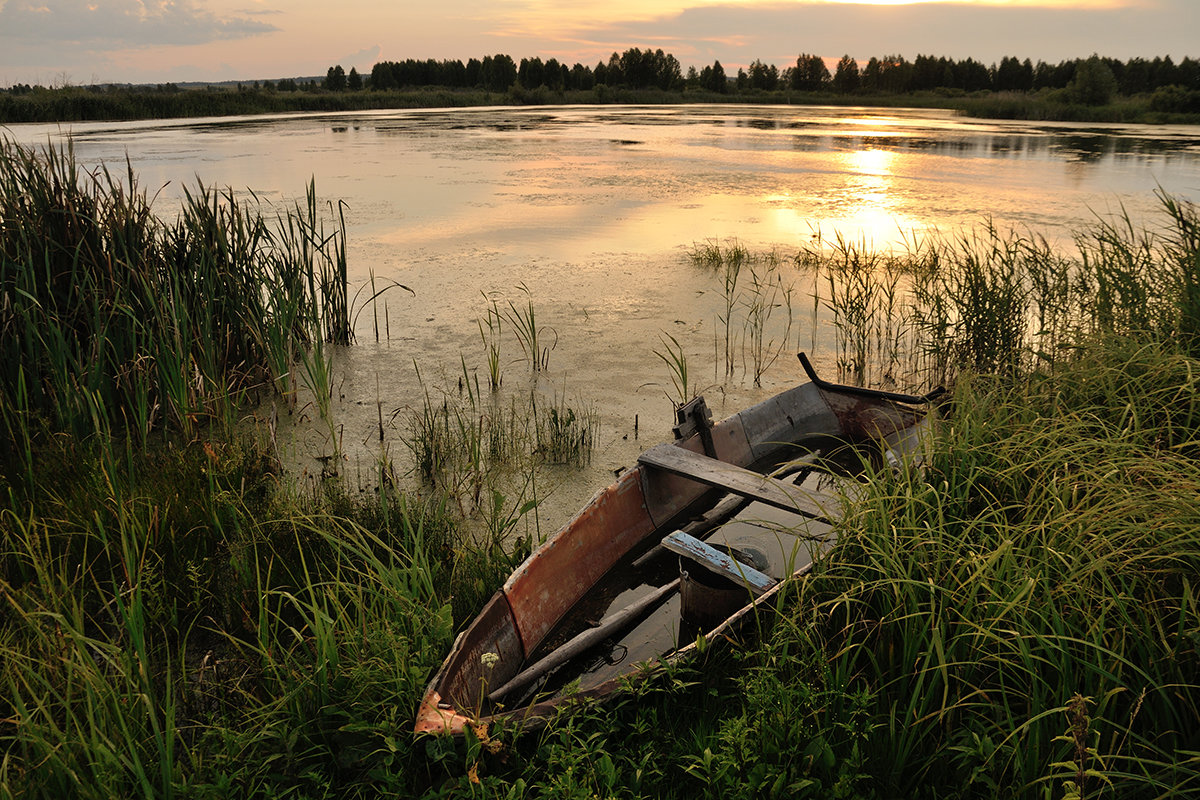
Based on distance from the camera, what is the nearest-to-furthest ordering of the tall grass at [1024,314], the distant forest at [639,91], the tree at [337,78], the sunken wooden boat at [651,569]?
the sunken wooden boat at [651,569], the tall grass at [1024,314], the distant forest at [639,91], the tree at [337,78]

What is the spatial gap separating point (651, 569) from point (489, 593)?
0.62 m

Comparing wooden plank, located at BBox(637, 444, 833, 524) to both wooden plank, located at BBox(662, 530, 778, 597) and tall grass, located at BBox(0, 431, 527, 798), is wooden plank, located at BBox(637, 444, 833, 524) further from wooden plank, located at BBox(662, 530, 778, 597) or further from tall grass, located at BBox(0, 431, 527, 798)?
tall grass, located at BBox(0, 431, 527, 798)

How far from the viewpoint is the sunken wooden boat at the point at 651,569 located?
1.90 m

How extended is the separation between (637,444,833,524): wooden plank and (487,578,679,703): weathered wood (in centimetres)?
38

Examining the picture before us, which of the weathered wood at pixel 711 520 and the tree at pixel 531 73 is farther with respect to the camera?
the tree at pixel 531 73

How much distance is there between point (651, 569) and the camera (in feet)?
8.89

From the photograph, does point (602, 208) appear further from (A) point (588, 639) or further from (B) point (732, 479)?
(A) point (588, 639)

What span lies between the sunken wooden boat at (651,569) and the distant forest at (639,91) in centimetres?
2701

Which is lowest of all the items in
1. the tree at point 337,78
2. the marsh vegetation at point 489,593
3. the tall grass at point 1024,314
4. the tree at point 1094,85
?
the marsh vegetation at point 489,593

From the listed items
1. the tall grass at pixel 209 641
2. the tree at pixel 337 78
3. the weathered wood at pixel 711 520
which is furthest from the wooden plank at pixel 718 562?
the tree at pixel 337 78

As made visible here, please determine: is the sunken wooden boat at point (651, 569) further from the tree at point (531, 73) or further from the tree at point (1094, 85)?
the tree at point (531, 73)

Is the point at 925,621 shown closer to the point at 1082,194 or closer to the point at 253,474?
the point at 253,474

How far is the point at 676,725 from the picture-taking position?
186 cm

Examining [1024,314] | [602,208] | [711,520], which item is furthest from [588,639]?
[602,208]
